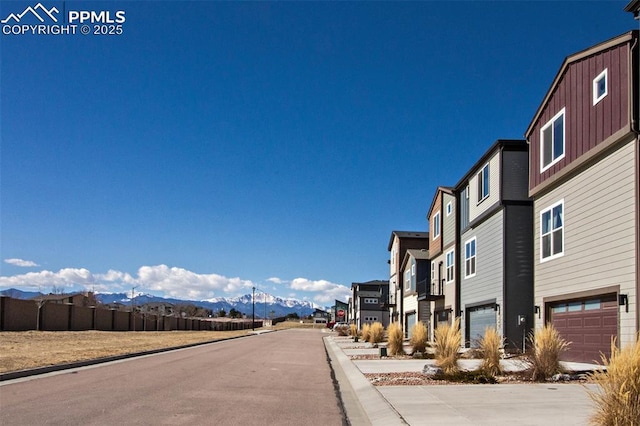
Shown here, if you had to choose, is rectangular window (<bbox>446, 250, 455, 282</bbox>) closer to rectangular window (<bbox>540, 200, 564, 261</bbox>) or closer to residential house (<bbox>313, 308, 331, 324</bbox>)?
rectangular window (<bbox>540, 200, 564, 261</bbox>)

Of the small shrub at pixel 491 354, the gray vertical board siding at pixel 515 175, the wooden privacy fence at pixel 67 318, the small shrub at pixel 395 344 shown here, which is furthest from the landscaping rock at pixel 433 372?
the wooden privacy fence at pixel 67 318

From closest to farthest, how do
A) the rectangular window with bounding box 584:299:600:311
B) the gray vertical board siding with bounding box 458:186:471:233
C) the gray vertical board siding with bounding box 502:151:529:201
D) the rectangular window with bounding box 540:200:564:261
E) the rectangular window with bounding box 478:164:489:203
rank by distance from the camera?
the rectangular window with bounding box 584:299:600:311 → the rectangular window with bounding box 540:200:564:261 → the gray vertical board siding with bounding box 502:151:529:201 → the rectangular window with bounding box 478:164:489:203 → the gray vertical board siding with bounding box 458:186:471:233

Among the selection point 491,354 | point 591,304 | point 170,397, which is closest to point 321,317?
point 591,304

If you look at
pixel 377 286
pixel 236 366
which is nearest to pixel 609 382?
pixel 236 366

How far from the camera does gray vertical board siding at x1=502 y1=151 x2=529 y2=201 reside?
77.4ft

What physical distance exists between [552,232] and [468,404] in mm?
9902

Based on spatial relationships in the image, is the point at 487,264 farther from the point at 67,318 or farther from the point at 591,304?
the point at 67,318

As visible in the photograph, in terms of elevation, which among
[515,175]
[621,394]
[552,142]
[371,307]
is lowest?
[371,307]

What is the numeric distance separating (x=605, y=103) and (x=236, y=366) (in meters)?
13.4

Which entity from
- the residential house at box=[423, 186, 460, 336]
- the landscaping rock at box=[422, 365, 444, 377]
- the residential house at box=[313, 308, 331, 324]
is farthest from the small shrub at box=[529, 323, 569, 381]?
the residential house at box=[313, 308, 331, 324]

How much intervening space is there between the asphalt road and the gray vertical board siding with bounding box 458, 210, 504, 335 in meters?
7.86

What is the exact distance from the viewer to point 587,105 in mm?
17562

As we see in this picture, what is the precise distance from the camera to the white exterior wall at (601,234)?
1501 cm

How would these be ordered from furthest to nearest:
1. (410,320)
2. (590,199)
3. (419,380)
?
(410,320) → (590,199) → (419,380)
